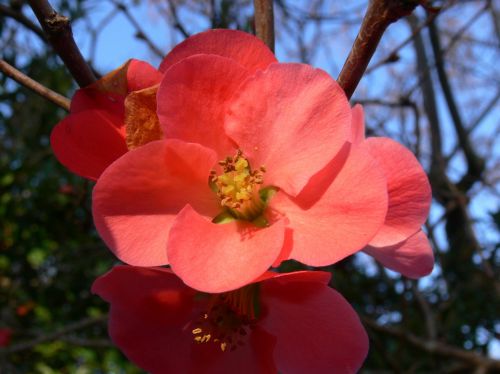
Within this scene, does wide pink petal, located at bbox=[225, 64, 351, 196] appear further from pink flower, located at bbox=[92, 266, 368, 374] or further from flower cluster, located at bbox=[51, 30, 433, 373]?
pink flower, located at bbox=[92, 266, 368, 374]

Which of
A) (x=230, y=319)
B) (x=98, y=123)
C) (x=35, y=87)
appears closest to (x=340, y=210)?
(x=230, y=319)

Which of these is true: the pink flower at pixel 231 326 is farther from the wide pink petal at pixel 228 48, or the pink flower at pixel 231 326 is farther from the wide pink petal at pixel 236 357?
the wide pink petal at pixel 228 48

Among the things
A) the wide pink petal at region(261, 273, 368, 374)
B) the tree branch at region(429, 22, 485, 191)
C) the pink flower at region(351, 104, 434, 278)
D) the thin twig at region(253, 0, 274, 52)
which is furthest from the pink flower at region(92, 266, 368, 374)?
the tree branch at region(429, 22, 485, 191)

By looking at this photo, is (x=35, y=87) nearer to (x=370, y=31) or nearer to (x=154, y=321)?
(x=154, y=321)

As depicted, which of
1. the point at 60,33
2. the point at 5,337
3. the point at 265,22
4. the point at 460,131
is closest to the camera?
the point at 60,33

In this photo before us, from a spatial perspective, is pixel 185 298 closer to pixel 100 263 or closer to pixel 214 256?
pixel 214 256
